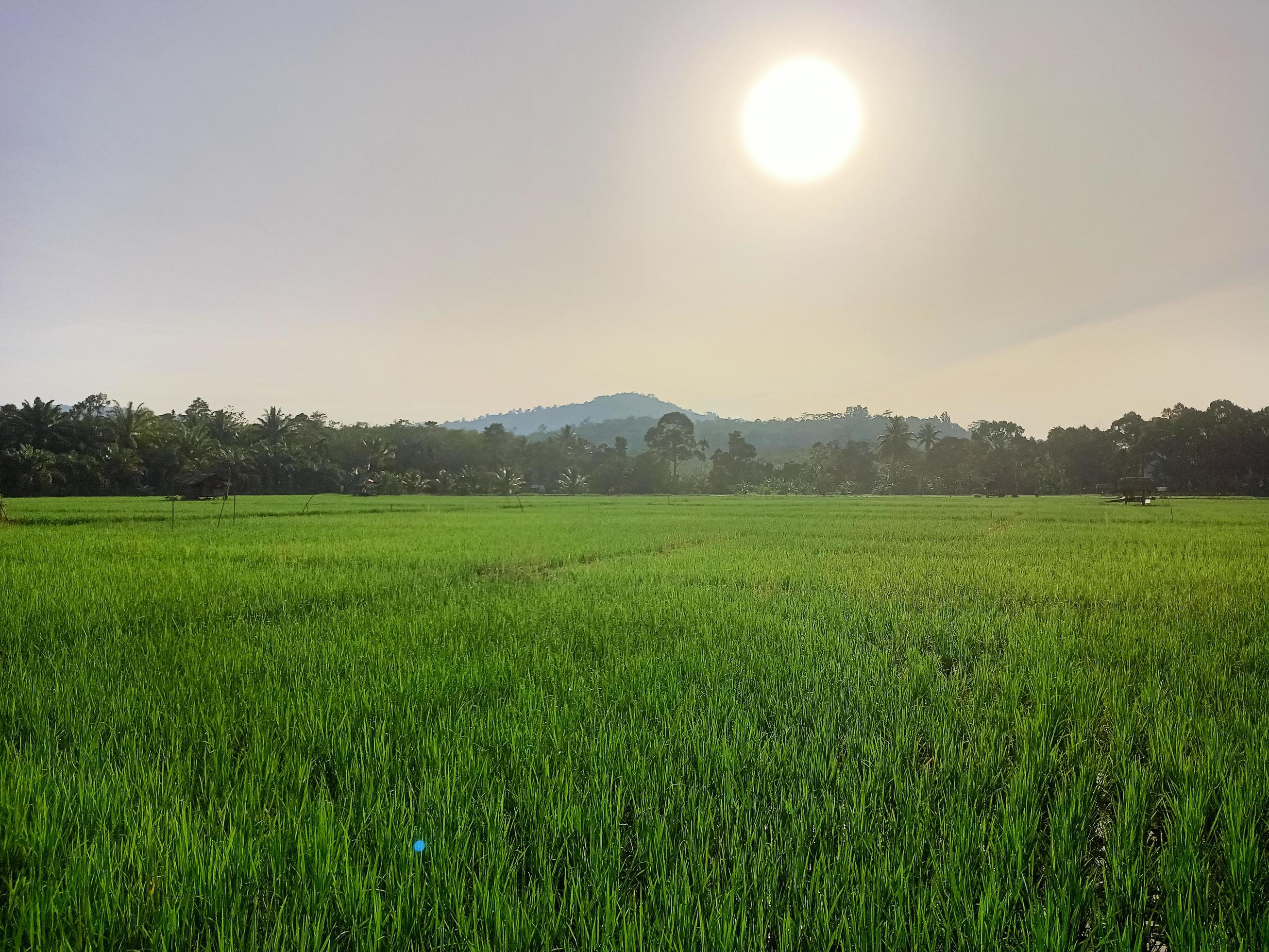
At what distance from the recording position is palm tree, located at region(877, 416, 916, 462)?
75.6 meters

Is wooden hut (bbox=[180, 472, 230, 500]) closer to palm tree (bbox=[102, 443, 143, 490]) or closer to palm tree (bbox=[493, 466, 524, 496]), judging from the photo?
palm tree (bbox=[102, 443, 143, 490])

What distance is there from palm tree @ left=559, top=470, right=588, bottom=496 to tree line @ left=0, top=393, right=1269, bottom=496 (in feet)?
0.60

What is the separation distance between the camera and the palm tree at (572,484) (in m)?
67.8

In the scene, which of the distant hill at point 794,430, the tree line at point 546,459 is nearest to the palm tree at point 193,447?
the tree line at point 546,459

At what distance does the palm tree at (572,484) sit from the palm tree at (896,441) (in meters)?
37.4

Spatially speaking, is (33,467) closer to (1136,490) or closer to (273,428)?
(273,428)

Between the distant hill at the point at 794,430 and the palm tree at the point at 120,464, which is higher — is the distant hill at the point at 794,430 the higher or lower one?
the higher one

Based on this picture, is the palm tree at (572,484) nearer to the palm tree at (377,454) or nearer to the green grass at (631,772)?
the palm tree at (377,454)

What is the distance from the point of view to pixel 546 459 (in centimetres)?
7525

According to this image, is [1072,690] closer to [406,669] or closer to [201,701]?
[406,669]

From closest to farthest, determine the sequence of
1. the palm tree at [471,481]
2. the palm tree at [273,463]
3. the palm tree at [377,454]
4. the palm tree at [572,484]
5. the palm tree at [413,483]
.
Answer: the palm tree at [273,463], the palm tree at [413,483], the palm tree at [377,454], the palm tree at [471,481], the palm tree at [572,484]

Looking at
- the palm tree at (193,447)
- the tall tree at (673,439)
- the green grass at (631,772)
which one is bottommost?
the green grass at (631,772)

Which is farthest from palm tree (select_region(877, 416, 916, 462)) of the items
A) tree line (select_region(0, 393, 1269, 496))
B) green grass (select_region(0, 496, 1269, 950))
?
green grass (select_region(0, 496, 1269, 950))

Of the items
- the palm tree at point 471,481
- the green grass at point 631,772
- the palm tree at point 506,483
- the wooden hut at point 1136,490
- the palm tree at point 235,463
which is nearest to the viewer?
the green grass at point 631,772
